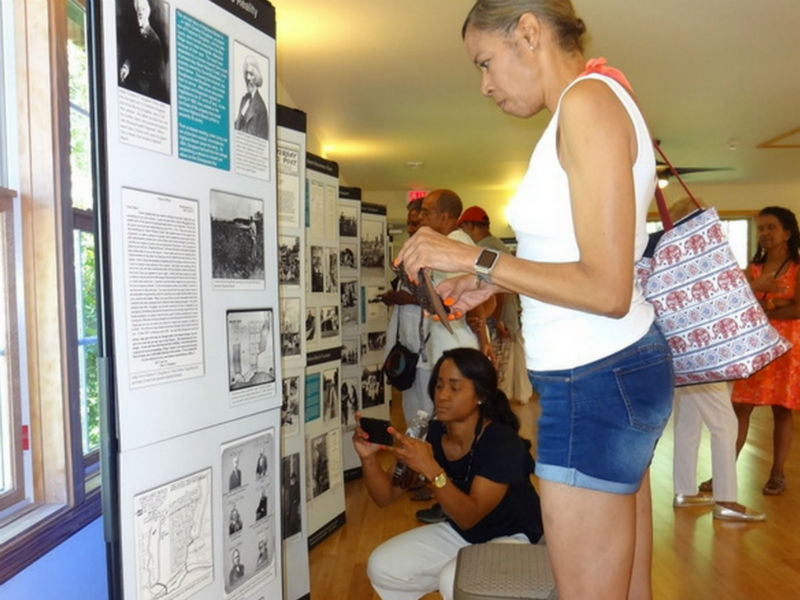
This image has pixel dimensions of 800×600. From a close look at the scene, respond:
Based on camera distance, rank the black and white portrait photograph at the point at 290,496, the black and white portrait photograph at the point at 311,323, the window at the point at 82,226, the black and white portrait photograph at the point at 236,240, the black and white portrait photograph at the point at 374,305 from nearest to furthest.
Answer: the black and white portrait photograph at the point at 236,240
the window at the point at 82,226
the black and white portrait photograph at the point at 290,496
the black and white portrait photograph at the point at 311,323
the black and white portrait photograph at the point at 374,305

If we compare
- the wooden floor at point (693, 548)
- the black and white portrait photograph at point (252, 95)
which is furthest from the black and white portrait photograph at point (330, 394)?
the black and white portrait photograph at point (252, 95)

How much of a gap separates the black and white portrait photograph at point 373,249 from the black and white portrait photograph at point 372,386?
0.63 m

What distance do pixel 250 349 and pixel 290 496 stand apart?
116 centimetres

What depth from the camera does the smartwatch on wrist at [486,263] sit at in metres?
1.04

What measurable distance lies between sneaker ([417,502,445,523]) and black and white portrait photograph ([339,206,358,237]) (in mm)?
1697

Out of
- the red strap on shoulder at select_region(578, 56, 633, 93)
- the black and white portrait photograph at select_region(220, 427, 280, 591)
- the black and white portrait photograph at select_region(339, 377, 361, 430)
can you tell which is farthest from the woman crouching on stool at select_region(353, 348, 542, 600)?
the black and white portrait photograph at select_region(339, 377, 361, 430)

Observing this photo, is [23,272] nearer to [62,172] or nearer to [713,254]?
[62,172]

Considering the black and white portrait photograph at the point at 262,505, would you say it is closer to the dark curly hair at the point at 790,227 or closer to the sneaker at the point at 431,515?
the sneaker at the point at 431,515

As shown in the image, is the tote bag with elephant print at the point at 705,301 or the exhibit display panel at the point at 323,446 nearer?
the tote bag with elephant print at the point at 705,301

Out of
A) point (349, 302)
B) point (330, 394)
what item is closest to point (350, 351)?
point (349, 302)

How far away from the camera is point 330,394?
→ 353 cm

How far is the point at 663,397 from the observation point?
42.1 inches

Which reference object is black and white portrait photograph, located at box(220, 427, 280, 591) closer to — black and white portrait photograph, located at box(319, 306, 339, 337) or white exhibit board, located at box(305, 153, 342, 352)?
white exhibit board, located at box(305, 153, 342, 352)

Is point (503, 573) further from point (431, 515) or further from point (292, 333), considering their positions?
point (431, 515)
